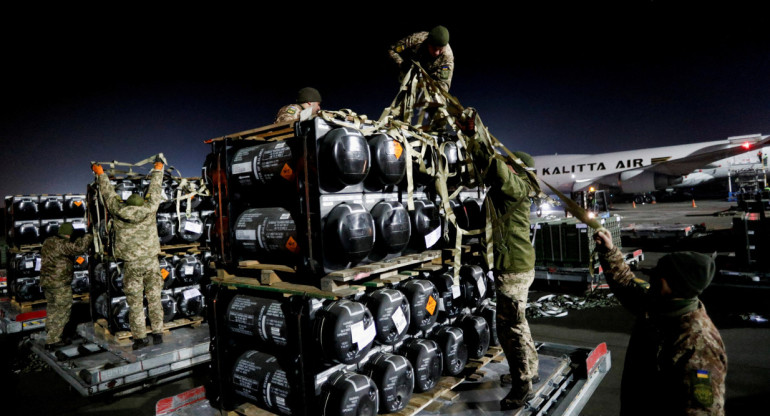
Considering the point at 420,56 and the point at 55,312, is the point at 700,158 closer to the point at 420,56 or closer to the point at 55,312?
the point at 420,56

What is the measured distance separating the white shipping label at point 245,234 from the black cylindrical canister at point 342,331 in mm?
1160

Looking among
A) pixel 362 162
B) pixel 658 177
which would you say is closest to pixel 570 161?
pixel 658 177

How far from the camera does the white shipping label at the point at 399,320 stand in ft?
12.9

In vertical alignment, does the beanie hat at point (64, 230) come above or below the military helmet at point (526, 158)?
below

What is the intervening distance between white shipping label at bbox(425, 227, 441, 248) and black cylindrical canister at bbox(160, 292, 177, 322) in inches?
220

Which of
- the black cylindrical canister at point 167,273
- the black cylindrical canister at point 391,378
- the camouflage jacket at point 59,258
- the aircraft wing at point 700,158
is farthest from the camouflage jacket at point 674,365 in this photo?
the aircraft wing at point 700,158

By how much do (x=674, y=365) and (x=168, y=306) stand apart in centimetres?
782

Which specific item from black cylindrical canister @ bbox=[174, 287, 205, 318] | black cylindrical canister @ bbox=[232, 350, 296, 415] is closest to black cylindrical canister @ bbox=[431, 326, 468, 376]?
black cylindrical canister @ bbox=[232, 350, 296, 415]

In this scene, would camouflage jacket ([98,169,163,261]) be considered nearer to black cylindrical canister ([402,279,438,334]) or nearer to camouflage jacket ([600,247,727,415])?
black cylindrical canister ([402,279,438,334])

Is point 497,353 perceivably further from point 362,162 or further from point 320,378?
point 362,162

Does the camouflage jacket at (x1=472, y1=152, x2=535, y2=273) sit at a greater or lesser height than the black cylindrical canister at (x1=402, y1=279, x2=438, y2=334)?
greater

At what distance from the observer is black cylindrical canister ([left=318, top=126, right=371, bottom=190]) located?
358cm

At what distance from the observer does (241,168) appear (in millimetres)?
4359

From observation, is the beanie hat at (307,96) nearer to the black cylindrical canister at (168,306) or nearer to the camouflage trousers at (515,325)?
the camouflage trousers at (515,325)
